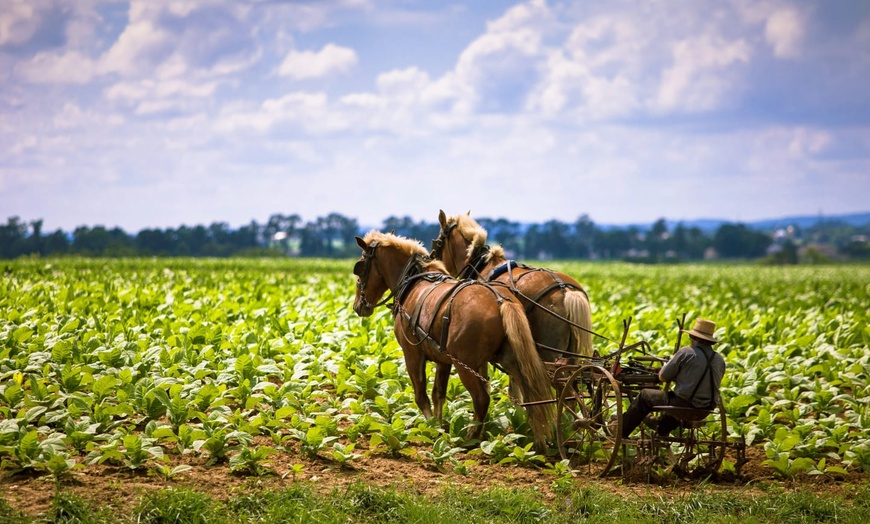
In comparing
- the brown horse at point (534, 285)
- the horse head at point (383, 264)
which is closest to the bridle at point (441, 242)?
the brown horse at point (534, 285)

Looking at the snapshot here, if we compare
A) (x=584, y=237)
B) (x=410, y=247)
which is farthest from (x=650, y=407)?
(x=584, y=237)

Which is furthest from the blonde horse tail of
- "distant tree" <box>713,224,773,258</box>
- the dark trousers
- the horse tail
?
"distant tree" <box>713,224,773,258</box>

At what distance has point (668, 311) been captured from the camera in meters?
16.6

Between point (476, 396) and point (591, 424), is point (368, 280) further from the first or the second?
point (591, 424)

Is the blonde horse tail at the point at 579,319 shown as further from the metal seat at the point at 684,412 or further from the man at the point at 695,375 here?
the metal seat at the point at 684,412

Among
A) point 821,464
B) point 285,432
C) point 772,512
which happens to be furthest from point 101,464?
point 821,464

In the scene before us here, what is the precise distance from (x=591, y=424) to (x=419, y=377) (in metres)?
2.04

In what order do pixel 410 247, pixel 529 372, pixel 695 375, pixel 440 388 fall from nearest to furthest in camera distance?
pixel 695 375 < pixel 529 372 < pixel 440 388 < pixel 410 247

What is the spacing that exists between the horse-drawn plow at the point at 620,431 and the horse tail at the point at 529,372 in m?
0.15

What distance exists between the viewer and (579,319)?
7.62m

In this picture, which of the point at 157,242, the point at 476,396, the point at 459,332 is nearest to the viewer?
the point at 459,332

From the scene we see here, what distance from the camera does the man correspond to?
603cm

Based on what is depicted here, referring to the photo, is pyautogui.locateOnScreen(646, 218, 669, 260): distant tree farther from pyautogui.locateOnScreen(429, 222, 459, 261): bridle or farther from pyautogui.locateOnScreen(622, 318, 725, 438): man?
pyautogui.locateOnScreen(622, 318, 725, 438): man

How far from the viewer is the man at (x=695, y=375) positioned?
19.8ft
